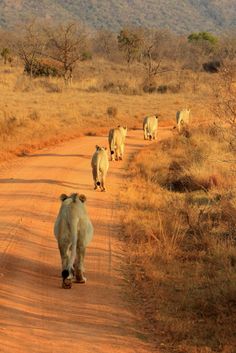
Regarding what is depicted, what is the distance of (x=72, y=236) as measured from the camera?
7758mm

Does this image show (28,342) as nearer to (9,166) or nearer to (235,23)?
(9,166)

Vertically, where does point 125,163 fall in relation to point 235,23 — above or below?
below

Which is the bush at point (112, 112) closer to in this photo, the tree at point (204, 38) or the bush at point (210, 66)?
the bush at point (210, 66)

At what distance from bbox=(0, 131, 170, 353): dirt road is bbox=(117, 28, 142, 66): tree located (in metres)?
49.0

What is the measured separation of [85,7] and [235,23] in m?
32.5

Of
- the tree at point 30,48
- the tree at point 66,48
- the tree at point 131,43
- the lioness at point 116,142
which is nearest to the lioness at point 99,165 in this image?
the lioness at point 116,142

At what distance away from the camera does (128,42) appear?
62656mm

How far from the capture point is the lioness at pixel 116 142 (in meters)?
17.7

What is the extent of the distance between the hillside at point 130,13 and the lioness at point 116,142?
10105cm

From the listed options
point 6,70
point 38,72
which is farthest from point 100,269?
point 6,70

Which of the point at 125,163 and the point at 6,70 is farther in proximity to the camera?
the point at 6,70

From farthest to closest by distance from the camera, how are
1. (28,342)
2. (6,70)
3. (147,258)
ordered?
(6,70) < (147,258) < (28,342)

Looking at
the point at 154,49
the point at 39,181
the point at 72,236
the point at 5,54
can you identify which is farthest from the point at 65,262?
the point at 154,49

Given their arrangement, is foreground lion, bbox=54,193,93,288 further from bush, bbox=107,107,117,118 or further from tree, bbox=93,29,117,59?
tree, bbox=93,29,117,59
